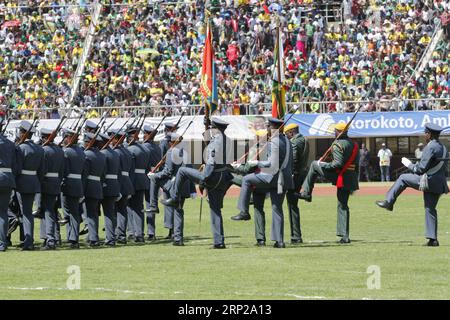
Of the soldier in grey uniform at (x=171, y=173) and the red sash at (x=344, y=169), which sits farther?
the soldier in grey uniform at (x=171, y=173)

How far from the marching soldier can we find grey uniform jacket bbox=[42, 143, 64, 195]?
366 centimetres

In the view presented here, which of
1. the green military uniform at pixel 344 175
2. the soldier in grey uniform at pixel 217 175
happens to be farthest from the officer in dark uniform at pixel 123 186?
the green military uniform at pixel 344 175

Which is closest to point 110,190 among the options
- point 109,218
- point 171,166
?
point 109,218

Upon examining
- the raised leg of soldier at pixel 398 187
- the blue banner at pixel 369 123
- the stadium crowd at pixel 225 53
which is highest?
the stadium crowd at pixel 225 53

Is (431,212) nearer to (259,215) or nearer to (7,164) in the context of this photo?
(259,215)

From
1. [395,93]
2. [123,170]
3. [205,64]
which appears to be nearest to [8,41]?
[395,93]

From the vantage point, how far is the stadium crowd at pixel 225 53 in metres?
41.2

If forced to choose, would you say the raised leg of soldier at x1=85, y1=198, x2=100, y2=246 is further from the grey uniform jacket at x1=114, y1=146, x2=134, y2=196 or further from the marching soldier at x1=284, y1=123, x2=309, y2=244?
the marching soldier at x1=284, y1=123, x2=309, y2=244

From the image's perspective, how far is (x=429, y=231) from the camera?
18234 mm

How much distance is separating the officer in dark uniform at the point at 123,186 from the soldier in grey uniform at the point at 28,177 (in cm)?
182

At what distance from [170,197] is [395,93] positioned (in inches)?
843

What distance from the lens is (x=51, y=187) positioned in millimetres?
18906

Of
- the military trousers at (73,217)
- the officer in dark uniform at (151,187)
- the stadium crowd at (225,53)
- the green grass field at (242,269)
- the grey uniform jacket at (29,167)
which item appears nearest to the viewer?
the green grass field at (242,269)

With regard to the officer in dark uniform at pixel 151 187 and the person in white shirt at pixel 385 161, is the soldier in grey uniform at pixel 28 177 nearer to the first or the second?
the officer in dark uniform at pixel 151 187
